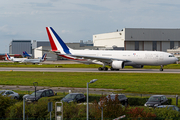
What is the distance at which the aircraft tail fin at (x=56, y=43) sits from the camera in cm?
7812

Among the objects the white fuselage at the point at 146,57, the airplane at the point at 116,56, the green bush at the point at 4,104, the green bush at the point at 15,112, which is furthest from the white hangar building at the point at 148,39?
the green bush at the point at 15,112

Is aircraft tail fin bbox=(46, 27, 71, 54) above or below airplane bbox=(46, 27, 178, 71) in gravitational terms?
above

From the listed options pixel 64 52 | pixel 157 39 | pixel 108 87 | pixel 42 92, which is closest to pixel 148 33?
pixel 157 39

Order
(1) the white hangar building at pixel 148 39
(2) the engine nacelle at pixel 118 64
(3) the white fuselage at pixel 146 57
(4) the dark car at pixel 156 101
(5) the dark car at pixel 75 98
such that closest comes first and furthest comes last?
(4) the dark car at pixel 156 101
(5) the dark car at pixel 75 98
(3) the white fuselage at pixel 146 57
(2) the engine nacelle at pixel 118 64
(1) the white hangar building at pixel 148 39

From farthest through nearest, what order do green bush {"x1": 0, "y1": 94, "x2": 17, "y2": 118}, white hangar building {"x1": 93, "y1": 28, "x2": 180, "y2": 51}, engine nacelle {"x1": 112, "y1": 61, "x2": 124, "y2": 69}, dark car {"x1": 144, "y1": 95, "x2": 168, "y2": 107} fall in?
1. white hangar building {"x1": 93, "y1": 28, "x2": 180, "y2": 51}
2. engine nacelle {"x1": 112, "y1": 61, "x2": 124, "y2": 69}
3. dark car {"x1": 144, "y1": 95, "x2": 168, "y2": 107}
4. green bush {"x1": 0, "y1": 94, "x2": 17, "y2": 118}

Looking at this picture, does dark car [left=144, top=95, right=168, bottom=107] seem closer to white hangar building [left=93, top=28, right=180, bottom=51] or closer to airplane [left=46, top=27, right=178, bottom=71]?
airplane [left=46, top=27, right=178, bottom=71]

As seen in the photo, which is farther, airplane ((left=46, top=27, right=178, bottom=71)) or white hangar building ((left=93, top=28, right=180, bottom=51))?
white hangar building ((left=93, top=28, right=180, bottom=51))

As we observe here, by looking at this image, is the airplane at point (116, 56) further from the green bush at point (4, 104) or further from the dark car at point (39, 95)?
the green bush at point (4, 104)

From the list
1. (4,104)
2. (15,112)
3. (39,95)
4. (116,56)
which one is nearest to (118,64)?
(116,56)

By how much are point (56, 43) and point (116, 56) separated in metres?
19.0

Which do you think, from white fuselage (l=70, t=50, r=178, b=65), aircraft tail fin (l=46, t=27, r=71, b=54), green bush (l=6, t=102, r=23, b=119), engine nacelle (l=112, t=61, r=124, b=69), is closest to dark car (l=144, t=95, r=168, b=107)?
green bush (l=6, t=102, r=23, b=119)

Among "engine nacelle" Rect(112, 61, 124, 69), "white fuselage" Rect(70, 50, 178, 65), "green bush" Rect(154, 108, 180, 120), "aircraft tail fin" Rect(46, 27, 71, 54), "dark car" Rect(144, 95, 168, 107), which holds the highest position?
"aircraft tail fin" Rect(46, 27, 71, 54)

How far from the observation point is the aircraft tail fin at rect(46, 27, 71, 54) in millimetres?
78125

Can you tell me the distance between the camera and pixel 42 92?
31.5 meters
